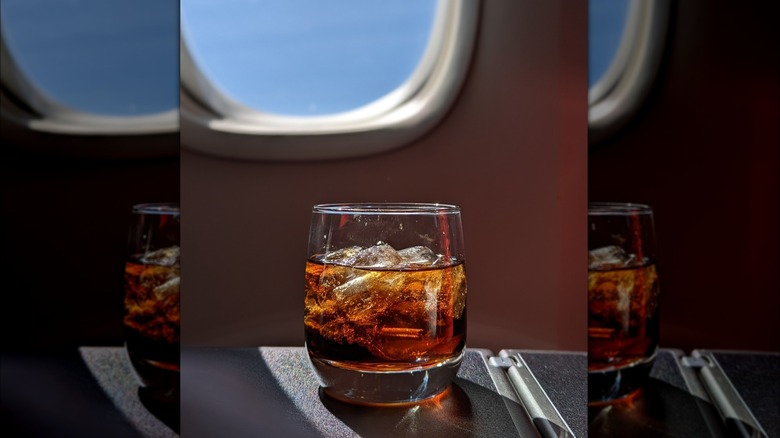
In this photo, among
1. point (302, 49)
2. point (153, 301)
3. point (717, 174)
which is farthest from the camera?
point (302, 49)

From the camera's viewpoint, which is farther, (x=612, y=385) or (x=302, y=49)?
(x=302, y=49)

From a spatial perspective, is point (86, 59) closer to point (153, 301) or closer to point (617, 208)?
point (153, 301)

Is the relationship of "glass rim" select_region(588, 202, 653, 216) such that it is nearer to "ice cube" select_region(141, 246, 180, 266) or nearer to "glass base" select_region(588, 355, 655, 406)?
"glass base" select_region(588, 355, 655, 406)

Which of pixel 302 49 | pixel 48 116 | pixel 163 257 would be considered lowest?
pixel 163 257

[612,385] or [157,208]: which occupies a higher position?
[157,208]

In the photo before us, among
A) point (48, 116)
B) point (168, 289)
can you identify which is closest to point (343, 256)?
point (168, 289)

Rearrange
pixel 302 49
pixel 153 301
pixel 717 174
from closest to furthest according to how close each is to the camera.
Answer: pixel 717 174, pixel 153 301, pixel 302 49

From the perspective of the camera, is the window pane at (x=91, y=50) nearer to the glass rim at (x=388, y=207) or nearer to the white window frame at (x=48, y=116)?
the white window frame at (x=48, y=116)

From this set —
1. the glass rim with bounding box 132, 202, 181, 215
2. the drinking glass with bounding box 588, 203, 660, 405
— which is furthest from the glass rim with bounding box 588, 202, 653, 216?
the glass rim with bounding box 132, 202, 181, 215
